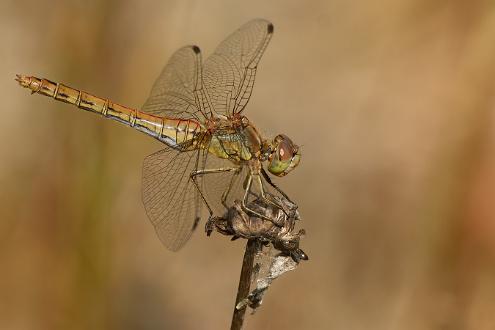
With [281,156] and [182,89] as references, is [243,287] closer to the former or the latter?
[281,156]

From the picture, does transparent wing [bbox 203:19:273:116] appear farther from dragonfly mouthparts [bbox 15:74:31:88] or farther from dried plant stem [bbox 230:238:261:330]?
dried plant stem [bbox 230:238:261:330]

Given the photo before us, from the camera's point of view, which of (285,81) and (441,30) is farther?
(285,81)

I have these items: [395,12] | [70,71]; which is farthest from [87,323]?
[395,12]

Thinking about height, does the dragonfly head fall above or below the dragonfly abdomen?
below

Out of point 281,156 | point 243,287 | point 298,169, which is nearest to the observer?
point 243,287

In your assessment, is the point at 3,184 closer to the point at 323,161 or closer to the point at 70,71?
the point at 70,71

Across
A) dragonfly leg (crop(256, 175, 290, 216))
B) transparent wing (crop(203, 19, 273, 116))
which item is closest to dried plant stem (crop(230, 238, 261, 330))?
dragonfly leg (crop(256, 175, 290, 216))

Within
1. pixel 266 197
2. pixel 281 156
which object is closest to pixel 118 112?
pixel 281 156
